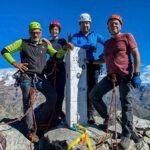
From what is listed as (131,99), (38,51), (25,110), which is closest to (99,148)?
(131,99)

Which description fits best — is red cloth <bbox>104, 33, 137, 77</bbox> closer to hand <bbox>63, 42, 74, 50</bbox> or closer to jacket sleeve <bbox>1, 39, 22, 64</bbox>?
hand <bbox>63, 42, 74, 50</bbox>

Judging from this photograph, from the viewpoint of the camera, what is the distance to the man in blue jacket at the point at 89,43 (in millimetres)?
15280

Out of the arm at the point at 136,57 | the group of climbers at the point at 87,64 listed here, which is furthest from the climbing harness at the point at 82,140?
the arm at the point at 136,57

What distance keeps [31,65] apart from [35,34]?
46.4 inches

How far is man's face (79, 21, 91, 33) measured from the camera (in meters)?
15.1

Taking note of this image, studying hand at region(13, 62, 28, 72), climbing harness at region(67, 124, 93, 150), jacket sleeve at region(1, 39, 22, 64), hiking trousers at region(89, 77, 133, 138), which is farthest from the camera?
jacket sleeve at region(1, 39, 22, 64)

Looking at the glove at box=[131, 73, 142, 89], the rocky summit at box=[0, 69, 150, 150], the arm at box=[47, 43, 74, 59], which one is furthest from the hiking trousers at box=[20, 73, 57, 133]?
the glove at box=[131, 73, 142, 89]

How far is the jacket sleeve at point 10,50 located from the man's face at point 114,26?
3.47m

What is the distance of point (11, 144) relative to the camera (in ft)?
48.0

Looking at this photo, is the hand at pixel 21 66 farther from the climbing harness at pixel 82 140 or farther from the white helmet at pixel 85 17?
the climbing harness at pixel 82 140

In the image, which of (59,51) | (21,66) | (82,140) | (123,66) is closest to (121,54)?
(123,66)

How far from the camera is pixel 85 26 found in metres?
15.2

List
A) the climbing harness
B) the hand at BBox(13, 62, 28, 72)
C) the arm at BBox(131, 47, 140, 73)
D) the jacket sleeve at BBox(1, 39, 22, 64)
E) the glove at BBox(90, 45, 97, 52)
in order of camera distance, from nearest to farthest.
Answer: the climbing harness
the arm at BBox(131, 47, 140, 73)
the hand at BBox(13, 62, 28, 72)
the jacket sleeve at BBox(1, 39, 22, 64)
the glove at BBox(90, 45, 97, 52)

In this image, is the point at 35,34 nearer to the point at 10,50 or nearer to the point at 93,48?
the point at 10,50
